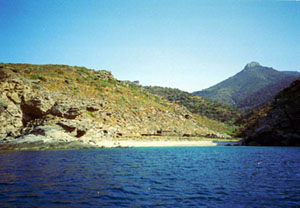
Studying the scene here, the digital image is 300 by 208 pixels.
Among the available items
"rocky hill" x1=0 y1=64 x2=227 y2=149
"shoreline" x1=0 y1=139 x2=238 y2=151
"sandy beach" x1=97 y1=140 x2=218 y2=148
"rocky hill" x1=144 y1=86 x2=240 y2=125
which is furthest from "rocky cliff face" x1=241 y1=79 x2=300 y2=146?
"rocky hill" x1=144 y1=86 x2=240 y2=125

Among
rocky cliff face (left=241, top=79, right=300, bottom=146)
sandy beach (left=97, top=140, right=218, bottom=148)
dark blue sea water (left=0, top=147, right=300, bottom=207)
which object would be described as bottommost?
sandy beach (left=97, top=140, right=218, bottom=148)

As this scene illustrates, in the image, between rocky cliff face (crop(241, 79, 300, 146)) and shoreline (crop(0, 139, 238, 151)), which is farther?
rocky cliff face (crop(241, 79, 300, 146))

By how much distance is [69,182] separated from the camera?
13703 millimetres

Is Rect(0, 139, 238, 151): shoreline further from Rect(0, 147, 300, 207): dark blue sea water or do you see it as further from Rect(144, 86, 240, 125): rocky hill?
Rect(144, 86, 240, 125): rocky hill

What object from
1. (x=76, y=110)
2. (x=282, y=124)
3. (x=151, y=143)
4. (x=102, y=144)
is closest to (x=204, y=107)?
(x=282, y=124)

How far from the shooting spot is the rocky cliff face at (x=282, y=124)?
167 ft

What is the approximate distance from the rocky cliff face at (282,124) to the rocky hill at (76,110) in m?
17.7

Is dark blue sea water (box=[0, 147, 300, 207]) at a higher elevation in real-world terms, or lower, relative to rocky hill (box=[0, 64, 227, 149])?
lower

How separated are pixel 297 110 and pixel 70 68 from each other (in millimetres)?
61596

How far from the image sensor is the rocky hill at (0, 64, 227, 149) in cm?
4025

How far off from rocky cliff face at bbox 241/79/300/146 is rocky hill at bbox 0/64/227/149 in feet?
57.9

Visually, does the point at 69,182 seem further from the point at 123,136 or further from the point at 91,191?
the point at 123,136

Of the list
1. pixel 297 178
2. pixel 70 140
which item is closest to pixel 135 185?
pixel 297 178

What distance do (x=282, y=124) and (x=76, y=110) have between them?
42169mm
